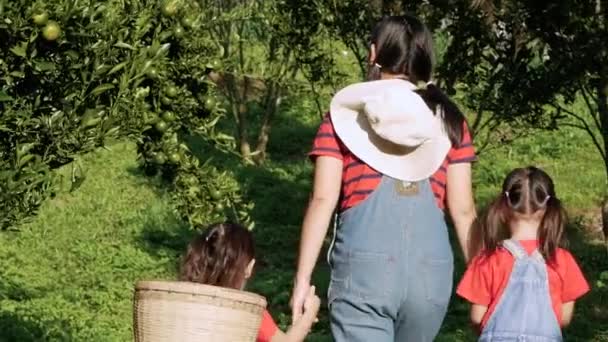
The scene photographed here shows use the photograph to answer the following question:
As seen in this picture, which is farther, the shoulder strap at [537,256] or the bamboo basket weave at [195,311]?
the shoulder strap at [537,256]

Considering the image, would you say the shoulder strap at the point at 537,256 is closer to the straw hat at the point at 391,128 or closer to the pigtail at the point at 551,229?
the pigtail at the point at 551,229

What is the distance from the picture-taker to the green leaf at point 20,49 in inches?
173

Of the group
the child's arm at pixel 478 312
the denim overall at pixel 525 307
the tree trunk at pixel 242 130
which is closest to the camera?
the denim overall at pixel 525 307

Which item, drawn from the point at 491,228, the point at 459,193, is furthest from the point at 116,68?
the point at 491,228

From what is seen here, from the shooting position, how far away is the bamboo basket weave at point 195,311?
14.4 ft

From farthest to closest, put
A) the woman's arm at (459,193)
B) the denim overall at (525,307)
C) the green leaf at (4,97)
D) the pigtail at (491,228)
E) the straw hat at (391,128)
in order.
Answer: the denim overall at (525,307) < the pigtail at (491,228) < the woman's arm at (459,193) < the straw hat at (391,128) < the green leaf at (4,97)

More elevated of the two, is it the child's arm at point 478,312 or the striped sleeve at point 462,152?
the striped sleeve at point 462,152

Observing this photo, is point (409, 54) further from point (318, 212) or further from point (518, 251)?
point (518, 251)

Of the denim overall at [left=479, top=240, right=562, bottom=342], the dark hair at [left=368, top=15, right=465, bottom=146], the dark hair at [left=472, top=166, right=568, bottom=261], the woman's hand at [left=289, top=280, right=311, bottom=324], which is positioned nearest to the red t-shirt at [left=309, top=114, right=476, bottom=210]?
the dark hair at [left=368, top=15, right=465, bottom=146]

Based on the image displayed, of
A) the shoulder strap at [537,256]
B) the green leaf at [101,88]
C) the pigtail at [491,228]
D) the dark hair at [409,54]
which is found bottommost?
the shoulder strap at [537,256]

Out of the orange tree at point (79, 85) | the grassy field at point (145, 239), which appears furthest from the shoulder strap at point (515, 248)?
the grassy field at point (145, 239)

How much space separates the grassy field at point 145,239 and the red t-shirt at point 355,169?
4.27m

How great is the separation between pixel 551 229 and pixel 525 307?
299 millimetres

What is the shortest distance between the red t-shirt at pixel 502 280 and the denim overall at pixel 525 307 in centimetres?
3
